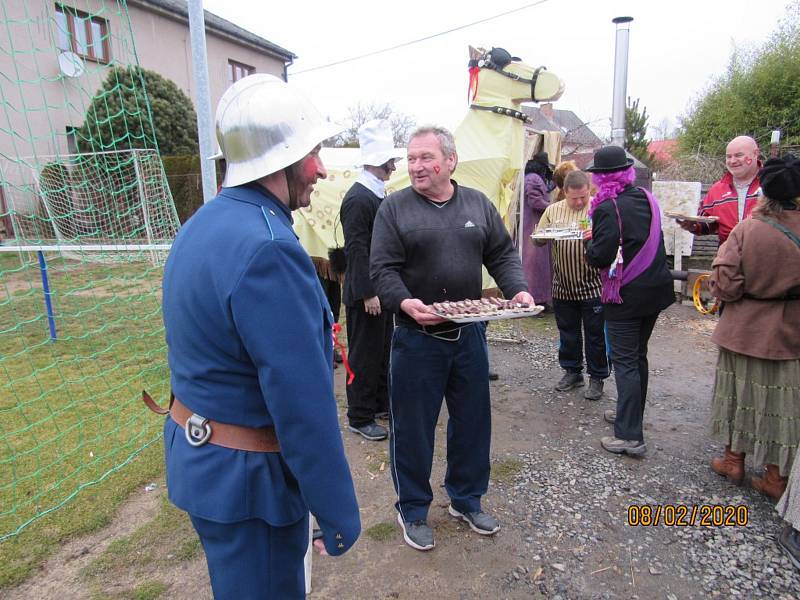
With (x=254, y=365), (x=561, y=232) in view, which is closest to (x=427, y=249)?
(x=254, y=365)

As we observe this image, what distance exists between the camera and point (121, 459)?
136 inches

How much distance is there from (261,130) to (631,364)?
2807 mm

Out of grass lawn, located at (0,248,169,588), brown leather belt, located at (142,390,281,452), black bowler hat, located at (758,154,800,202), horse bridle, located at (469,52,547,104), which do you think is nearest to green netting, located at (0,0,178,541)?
grass lawn, located at (0,248,169,588)

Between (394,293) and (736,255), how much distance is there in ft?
5.92

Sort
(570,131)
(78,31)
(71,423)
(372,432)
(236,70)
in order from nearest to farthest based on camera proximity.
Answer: (372,432) → (71,423) → (78,31) → (570,131) → (236,70)

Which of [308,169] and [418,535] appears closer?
[308,169]

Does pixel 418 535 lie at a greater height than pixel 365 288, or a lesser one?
lesser

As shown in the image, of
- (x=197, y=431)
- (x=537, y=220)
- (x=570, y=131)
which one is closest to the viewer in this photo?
(x=197, y=431)

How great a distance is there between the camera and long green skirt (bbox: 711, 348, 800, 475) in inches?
109

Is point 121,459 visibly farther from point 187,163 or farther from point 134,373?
point 187,163

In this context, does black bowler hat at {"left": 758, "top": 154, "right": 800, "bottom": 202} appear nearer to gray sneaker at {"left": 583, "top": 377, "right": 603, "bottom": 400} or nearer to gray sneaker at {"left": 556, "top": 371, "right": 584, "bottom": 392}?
gray sneaker at {"left": 583, "top": 377, "right": 603, "bottom": 400}

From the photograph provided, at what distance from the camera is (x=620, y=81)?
720 centimetres

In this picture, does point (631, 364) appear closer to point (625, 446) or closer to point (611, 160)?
point (625, 446)
